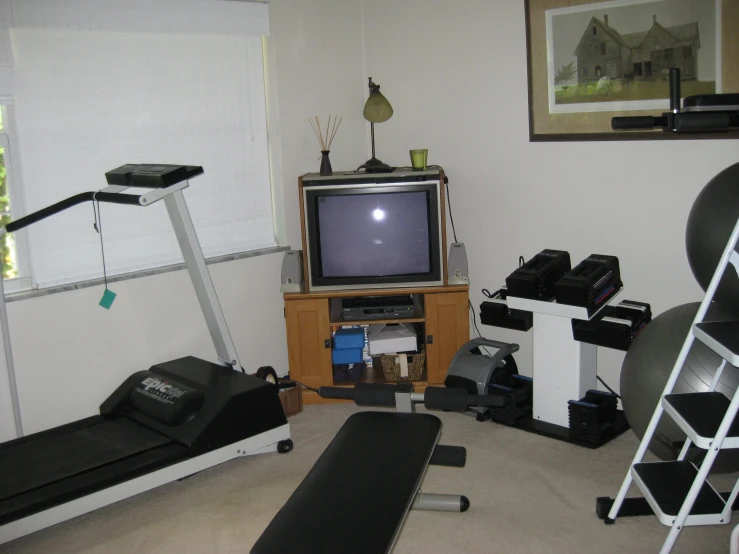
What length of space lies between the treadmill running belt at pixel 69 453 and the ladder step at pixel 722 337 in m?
2.13

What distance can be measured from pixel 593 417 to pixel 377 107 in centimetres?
197

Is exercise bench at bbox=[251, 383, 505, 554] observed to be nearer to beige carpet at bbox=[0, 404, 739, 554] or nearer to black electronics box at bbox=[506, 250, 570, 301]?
beige carpet at bbox=[0, 404, 739, 554]

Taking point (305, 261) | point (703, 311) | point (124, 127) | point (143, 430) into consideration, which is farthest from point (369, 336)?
point (703, 311)

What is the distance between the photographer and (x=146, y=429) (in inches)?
129

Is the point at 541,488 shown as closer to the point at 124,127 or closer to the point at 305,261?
the point at 305,261

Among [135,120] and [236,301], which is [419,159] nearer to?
[236,301]

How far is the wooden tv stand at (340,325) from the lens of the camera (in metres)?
3.92

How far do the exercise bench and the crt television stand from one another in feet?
4.47

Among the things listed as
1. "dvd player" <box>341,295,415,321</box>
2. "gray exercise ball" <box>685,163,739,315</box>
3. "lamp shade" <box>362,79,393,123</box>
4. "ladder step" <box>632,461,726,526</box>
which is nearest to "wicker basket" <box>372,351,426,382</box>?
"dvd player" <box>341,295,415,321</box>

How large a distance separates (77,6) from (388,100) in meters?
1.76

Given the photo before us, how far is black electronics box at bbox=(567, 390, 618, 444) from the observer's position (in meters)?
3.35

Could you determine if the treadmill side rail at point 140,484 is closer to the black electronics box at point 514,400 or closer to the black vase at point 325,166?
the black electronics box at point 514,400

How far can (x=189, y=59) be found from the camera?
3.83 metres

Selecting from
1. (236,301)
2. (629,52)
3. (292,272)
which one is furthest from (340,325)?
(629,52)
